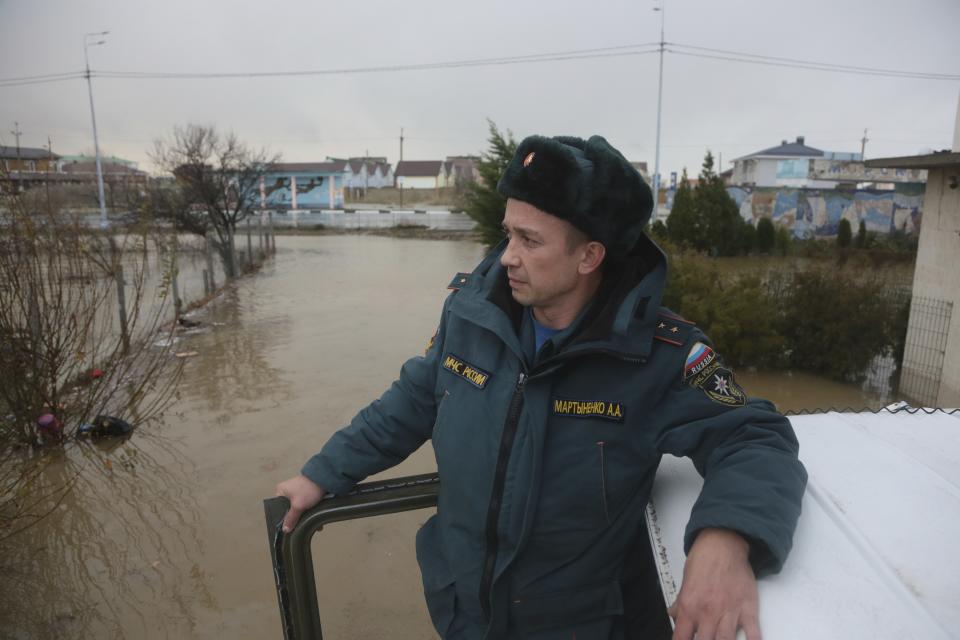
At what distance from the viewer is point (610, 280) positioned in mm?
1719

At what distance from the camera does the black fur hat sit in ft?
4.99

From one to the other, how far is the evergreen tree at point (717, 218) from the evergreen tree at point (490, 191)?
35.8 ft

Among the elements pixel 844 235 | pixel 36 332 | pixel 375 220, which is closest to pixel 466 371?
pixel 36 332

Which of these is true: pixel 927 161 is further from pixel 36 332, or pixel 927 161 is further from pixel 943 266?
pixel 36 332

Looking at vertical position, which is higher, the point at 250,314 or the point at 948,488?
the point at 948,488

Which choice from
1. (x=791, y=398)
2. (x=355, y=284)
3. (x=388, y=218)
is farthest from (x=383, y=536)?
(x=388, y=218)

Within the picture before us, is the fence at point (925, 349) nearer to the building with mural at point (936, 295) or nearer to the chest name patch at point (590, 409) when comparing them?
Result: the building with mural at point (936, 295)

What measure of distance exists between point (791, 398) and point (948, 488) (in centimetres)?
869

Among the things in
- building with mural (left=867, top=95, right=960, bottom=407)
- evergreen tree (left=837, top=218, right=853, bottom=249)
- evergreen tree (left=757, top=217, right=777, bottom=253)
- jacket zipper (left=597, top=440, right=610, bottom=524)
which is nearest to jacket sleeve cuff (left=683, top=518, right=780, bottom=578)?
jacket zipper (left=597, top=440, right=610, bottom=524)

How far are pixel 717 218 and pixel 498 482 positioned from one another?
80.6ft

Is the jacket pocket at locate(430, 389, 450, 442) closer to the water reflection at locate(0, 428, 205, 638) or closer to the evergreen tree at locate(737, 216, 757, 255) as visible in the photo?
the water reflection at locate(0, 428, 205, 638)

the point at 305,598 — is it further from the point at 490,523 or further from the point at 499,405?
the point at 499,405

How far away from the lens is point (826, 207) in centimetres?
3122

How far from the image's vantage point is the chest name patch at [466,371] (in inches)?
63.3
